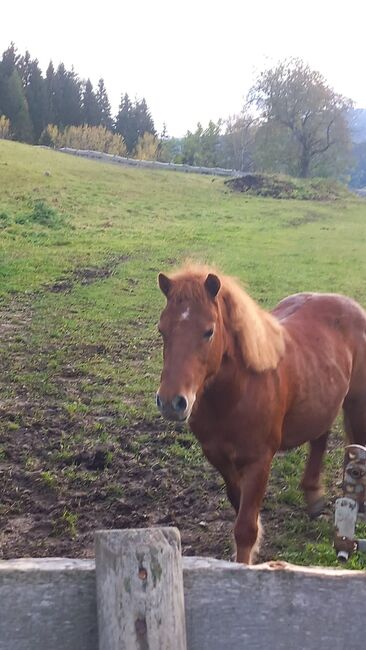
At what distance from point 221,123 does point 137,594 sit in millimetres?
52448

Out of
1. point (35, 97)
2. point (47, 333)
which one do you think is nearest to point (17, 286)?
point (47, 333)

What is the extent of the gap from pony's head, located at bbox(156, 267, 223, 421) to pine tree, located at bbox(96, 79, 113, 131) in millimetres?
54977

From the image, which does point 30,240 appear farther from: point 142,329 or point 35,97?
point 35,97

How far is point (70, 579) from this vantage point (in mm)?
1615

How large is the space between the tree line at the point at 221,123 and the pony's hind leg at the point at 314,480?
36.7 m

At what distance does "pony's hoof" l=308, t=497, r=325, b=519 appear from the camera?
4055 millimetres

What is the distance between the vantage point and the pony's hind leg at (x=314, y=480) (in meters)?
4.11

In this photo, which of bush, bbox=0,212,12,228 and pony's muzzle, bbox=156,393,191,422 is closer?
pony's muzzle, bbox=156,393,191,422

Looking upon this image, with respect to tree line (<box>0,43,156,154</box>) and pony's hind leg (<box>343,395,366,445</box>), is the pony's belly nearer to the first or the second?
pony's hind leg (<box>343,395,366,445</box>)

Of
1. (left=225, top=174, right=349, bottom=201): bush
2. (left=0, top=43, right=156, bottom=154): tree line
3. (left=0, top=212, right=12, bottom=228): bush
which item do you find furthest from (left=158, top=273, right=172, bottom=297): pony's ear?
(left=0, top=43, right=156, bottom=154): tree line

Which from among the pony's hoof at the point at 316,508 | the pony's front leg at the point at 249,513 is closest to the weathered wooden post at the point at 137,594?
the pony's front leg at the point at 249,513

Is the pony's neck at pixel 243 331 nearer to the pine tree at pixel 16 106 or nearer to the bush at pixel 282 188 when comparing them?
the bush at pixel 282 188

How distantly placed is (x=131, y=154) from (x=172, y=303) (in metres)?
47.6

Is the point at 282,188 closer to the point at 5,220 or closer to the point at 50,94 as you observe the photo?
the point at 5,220
